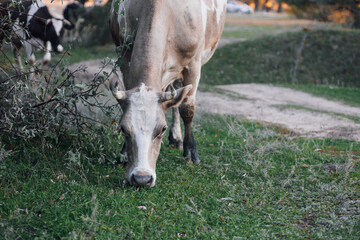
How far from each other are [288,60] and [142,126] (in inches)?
501

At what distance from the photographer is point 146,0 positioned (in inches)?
187

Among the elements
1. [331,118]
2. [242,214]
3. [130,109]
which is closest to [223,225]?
[242,214]

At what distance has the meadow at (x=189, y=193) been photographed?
11.5 ft

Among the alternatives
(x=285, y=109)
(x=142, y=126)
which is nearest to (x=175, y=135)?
(x=142, y=126)

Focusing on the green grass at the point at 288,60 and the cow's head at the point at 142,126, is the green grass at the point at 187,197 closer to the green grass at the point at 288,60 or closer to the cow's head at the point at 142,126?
the cow's head at the point at 142,126

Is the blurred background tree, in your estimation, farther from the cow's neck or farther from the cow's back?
the cow's neck

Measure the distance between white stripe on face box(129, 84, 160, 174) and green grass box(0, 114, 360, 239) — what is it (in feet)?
1.28

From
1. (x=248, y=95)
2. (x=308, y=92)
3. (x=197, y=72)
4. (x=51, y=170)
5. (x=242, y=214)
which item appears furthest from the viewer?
(x=308, y=92)

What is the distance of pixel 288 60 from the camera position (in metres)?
15.7

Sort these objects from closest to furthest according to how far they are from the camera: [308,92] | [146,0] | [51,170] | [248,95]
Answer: [51,170] → [146,0] → [248,95] → [308,92]

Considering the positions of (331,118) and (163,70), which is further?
(331,118)

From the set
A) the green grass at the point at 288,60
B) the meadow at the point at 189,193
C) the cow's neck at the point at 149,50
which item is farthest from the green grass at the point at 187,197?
the green grass at the point at 288,60

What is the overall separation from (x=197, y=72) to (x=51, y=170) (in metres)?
2.16

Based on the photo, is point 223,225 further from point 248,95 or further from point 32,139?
point 248,95
